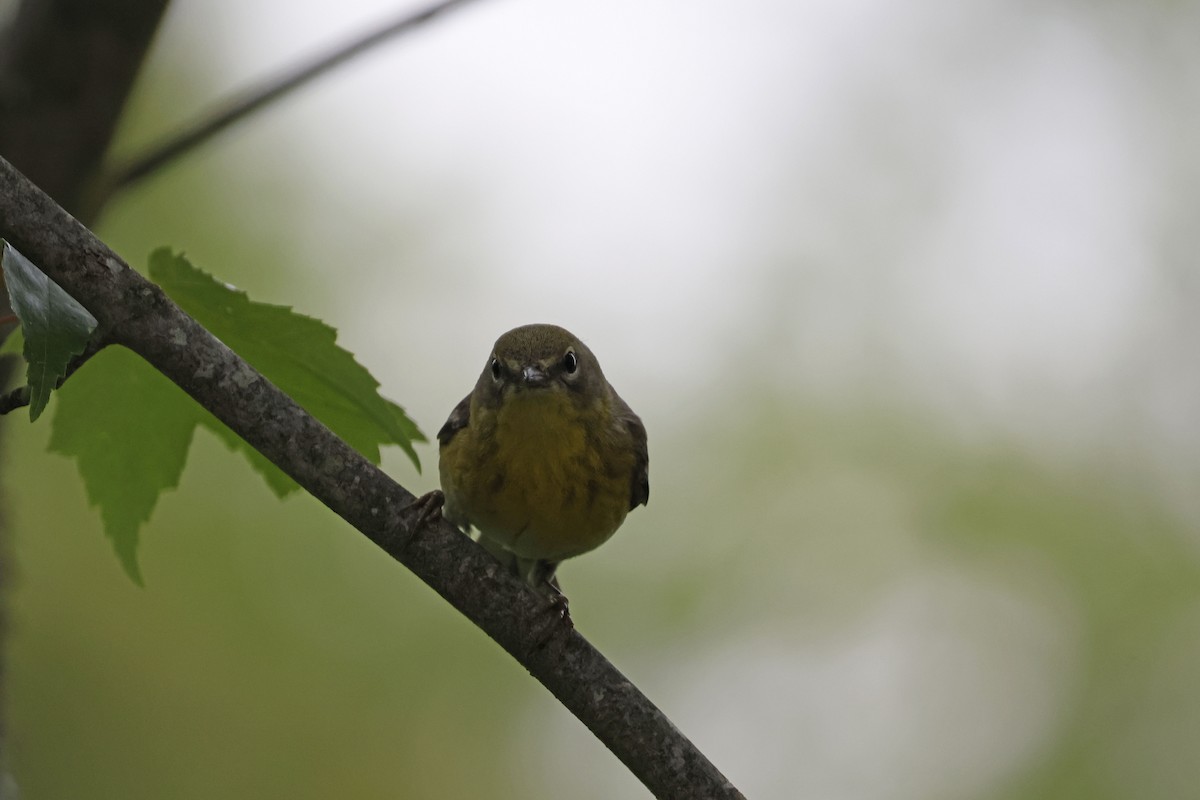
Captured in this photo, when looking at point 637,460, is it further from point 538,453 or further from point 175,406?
point 175,406

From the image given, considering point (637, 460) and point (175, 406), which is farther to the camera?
point (637, 460)

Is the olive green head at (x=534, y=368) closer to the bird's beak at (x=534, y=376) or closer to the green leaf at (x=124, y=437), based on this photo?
the bird's beak at (x=534, y=376)

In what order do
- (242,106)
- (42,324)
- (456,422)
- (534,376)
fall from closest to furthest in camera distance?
1. (42,324)
2. (242,106)
3. (534,376)
4. (456,422)

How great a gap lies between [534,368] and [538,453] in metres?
0.29

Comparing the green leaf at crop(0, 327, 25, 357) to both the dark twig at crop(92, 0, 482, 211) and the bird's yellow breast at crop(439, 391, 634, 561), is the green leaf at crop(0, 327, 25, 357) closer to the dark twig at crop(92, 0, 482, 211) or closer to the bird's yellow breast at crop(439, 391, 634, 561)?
the dark twig at crop(92, 0, 482, 211)

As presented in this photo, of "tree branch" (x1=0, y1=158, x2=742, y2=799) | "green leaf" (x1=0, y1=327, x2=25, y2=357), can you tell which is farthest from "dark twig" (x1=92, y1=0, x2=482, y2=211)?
"tree branch" (x1=0, y1=158, x2=742, y2=799)

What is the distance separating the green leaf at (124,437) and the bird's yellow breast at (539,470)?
1.30 meters

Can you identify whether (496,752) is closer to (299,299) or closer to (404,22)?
(299,299)

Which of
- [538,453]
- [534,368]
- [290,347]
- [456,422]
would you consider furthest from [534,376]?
[290,347]

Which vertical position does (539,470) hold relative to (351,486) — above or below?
above

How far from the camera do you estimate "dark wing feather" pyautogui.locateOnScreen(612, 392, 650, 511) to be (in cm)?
420

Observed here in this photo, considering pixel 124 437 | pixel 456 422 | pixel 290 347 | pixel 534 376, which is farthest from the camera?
pixel 456 422

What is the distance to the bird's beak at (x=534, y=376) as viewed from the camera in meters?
3.77

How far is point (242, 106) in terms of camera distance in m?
2.89
